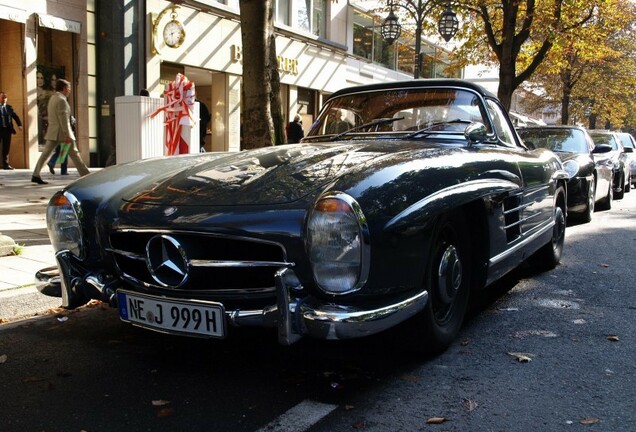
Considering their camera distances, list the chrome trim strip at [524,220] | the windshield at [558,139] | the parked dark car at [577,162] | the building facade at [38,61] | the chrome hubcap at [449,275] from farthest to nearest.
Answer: the building facade at [38,61] → the windshield at [558,139] → the parked dark car at [577,162] → the chrome trim strip at [524,220] → the chrome hubcap at [449,275]

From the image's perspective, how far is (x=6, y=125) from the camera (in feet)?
42.2

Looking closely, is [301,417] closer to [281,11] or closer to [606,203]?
[606,203]

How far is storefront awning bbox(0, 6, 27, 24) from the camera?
1260cm

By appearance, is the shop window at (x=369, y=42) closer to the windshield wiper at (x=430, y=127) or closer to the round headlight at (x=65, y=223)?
the windshield wiper at (x=430, y=127)

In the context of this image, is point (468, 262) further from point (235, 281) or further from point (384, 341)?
point (235, 281)

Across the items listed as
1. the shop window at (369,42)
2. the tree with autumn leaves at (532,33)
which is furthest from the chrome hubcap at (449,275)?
the shop window at (369,42)

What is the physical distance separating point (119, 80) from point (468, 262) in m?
13.2

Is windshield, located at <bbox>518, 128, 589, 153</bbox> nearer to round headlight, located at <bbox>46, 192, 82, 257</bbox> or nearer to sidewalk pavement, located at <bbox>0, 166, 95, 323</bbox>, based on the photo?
sidewalk pavement, located at <bbox>0, 166, 95, 323</bbox>

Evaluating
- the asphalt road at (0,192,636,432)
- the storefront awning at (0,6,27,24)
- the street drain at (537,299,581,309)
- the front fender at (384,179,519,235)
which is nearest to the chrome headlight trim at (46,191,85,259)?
the asphalt road at (0,192,636,432)

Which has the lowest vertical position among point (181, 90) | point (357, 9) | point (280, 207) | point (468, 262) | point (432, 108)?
point (468, 262)

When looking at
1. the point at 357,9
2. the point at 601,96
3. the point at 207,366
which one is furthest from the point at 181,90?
the point at 601,96

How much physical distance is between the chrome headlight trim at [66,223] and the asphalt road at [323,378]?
2.09ft

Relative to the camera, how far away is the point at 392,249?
2605 mm

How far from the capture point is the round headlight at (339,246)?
2.48m
